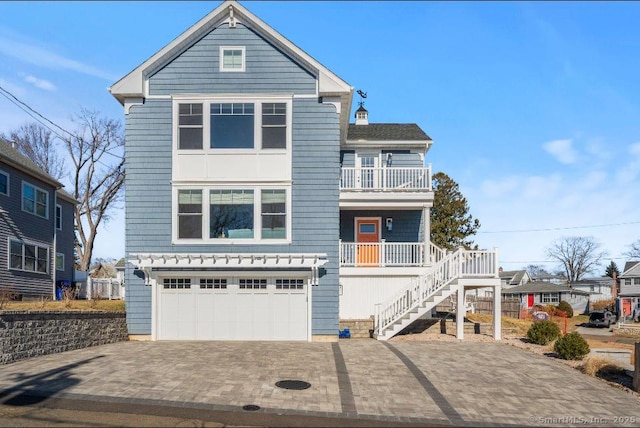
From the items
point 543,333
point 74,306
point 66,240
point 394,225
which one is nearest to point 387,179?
point 394,225

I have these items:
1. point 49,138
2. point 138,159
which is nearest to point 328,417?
point 138,159

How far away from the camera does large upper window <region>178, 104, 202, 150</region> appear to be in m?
16.0

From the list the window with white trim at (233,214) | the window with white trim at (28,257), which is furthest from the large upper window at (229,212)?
the window with white trim at (28,257)

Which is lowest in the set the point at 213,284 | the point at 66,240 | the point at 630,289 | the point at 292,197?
the point at 630,289

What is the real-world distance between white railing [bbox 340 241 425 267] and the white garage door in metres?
3.15

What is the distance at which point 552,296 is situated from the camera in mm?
58219

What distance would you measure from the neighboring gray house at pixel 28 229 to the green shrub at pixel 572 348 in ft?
67.5

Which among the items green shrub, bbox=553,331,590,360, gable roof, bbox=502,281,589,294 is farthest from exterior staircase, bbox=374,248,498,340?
gable roof, bbox=502,281,589,294

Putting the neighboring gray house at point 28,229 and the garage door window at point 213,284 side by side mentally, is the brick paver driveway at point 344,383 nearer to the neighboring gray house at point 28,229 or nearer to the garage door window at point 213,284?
the garage door window at point 213,284

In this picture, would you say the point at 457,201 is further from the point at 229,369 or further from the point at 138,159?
the point at 229,369

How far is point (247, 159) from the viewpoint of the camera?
1594cm

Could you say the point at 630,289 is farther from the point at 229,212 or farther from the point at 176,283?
the point at 176,283

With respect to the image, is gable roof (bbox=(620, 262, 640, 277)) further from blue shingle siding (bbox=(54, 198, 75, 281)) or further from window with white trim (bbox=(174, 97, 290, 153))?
blue shingle siding (bbox=(54, 198, 75, 281))

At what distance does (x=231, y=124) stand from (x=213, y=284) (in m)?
5.29
